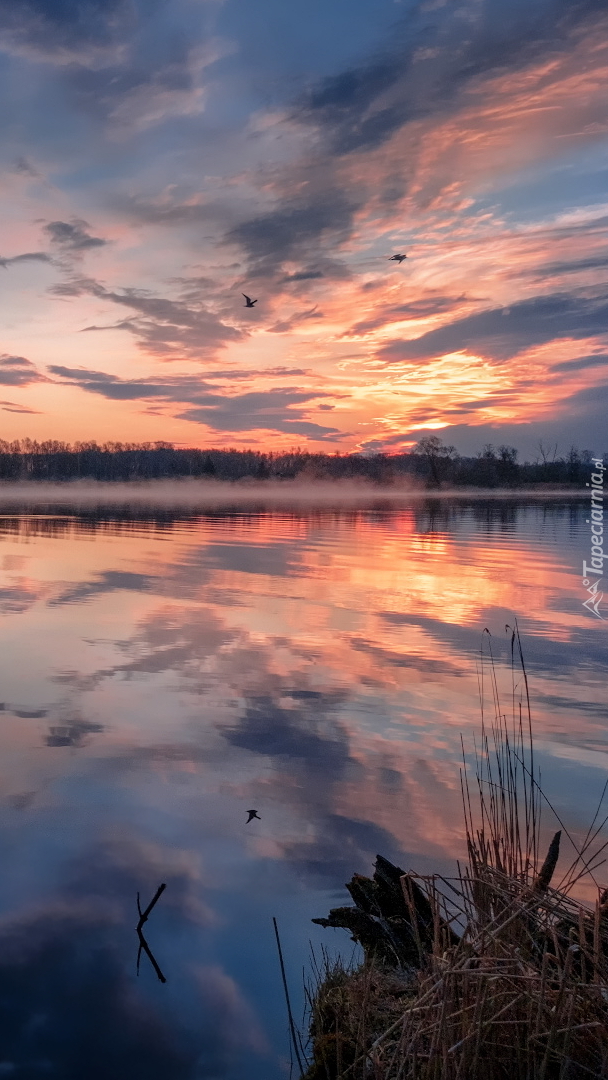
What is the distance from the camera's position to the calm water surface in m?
4.89

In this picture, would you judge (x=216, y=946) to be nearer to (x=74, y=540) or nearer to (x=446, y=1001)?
(x=446, y=1001)

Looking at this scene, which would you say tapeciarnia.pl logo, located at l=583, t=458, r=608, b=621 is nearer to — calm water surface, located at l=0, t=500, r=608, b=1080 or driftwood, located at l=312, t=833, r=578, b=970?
calm water surface, located at l=0, t=500, r=608, b=1080

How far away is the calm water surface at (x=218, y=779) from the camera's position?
4895 millimetres

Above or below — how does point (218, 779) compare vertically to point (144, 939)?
above

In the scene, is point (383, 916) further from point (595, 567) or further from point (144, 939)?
point (595, 567)

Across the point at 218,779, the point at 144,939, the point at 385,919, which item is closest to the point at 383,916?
the point at 385,919

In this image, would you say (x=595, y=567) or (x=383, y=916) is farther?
(x=595, y=567)

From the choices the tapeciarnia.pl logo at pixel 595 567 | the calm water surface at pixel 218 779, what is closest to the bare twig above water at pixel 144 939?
the calm water surface at pixel 218 779

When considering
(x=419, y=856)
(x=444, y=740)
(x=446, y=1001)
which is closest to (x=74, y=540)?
(x=444, y=740)

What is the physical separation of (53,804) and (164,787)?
1034 millimetres

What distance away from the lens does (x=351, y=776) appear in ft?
26.0

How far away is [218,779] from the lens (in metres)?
7.84

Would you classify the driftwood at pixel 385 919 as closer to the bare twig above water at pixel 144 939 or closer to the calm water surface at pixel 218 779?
the calm water surface at pixel 218 779

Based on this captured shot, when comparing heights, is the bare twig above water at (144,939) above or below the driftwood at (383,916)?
below
